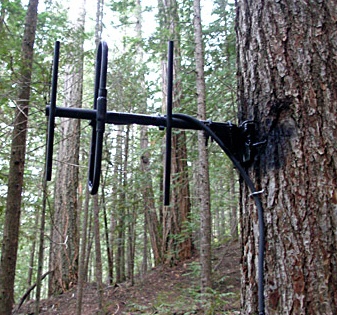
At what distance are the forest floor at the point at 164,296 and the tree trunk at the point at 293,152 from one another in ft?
13.6

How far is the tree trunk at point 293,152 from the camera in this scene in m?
1.12

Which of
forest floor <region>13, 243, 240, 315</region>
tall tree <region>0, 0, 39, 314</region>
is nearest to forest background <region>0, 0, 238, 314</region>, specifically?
forest floor <region>13, 243, 240, 315</region>

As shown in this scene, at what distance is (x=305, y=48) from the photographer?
1.28 meters

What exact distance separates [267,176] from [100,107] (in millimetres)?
624

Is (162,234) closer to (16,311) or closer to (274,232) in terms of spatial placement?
(16,311)

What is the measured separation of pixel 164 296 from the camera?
679 centimetres

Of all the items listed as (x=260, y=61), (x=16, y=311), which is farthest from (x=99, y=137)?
(x=16, y=311)

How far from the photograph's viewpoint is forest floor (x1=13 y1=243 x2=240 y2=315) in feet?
18.6

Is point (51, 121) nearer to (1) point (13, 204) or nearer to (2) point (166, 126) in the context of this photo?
(2) point (166, 126)

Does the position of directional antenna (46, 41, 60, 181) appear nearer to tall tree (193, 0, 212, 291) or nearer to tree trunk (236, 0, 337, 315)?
tree trunk (236, 0, 337, 315)

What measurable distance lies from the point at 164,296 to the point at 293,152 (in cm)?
621

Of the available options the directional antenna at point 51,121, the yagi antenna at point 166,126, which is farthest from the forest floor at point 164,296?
the directional antenna at point 51,121

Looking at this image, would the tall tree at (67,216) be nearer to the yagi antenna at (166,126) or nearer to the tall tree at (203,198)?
the tall tree at (203,198)

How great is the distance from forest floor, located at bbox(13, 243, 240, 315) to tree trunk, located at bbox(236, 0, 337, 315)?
13.6ft
